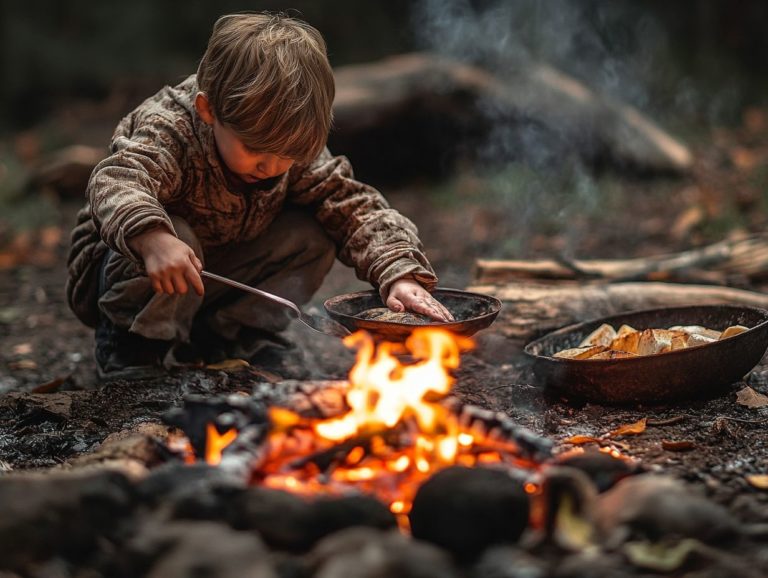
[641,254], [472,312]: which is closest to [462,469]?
[472,312]

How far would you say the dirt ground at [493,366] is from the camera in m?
2.34

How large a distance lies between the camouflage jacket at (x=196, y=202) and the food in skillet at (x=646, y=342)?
556 millimetres

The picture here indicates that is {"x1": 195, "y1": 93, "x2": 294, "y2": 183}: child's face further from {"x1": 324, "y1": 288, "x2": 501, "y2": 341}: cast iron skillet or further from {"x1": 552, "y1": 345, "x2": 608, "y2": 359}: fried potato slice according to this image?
{"x1": 552, "y1": 345, "x2": 608, "y2": 359}: fried potato slice

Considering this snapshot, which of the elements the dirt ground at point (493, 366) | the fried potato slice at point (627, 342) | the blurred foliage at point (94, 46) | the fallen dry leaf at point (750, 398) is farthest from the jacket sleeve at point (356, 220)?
the blurred foliage at point (94, 46)

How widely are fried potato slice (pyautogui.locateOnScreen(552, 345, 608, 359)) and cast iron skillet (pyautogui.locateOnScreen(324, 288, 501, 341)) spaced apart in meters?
0.28

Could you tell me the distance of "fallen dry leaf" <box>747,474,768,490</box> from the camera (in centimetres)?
197

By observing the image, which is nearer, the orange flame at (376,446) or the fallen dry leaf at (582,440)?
the orange flame at (376,446)

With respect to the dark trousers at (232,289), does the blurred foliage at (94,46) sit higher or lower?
higher

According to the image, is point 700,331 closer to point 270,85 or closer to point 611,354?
point 611,354

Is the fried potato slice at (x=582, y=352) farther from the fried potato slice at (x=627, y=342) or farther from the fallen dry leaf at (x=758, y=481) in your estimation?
the fallen dry leaf at (x=758, y=481)

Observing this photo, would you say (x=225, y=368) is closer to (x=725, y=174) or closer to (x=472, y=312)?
(x=472, y=312)

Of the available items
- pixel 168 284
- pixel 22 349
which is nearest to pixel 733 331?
pixel 168 284

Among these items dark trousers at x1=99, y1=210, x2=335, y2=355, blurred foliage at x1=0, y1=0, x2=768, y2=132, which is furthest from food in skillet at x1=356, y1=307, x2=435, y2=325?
blurred foliage at x1=0, y1=0, x2=768, y2=132

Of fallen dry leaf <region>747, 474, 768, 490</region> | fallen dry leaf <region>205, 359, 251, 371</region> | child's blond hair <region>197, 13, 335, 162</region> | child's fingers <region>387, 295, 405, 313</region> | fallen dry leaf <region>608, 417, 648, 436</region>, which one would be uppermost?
child's blond hair <region>197, 13, 335, 162</region>
